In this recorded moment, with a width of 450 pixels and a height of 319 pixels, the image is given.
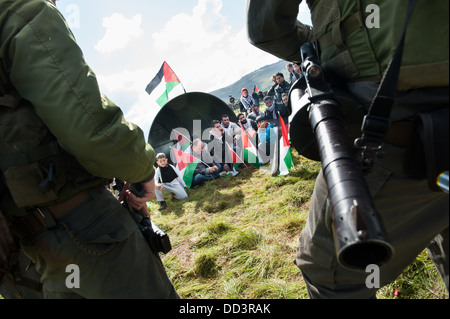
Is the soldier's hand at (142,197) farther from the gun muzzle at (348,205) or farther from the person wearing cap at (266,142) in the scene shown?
the person wearing cap at (266,142)

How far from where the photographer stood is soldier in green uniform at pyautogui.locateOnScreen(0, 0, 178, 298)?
1.38 m

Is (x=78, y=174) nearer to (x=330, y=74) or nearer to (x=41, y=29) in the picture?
(x=41, y=29)

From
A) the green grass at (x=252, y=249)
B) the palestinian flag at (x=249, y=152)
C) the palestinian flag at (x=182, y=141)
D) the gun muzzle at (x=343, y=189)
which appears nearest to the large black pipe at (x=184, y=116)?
the palestinian flag at (x=182, y=141)

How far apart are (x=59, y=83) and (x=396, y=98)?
1.54 metres

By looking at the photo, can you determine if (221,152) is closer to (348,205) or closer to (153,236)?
(153,236)

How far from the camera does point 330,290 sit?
1354 mm

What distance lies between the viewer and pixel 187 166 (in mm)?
9062

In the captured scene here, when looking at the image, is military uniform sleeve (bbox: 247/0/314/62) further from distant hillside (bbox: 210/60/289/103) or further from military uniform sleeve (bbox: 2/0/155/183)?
distant hillside (bbox: 210/60/289/103)

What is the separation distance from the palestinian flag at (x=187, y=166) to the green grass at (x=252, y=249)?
2362 millimetres

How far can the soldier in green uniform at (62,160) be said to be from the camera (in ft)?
4.52

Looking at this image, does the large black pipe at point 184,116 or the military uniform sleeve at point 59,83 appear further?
the large black pipe at point 184,116

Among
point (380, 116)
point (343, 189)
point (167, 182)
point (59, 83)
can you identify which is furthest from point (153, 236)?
point (167, 182)

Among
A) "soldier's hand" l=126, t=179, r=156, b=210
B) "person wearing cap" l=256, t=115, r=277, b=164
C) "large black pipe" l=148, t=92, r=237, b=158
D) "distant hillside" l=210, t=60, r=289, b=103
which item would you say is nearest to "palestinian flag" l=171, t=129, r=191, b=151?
"large black pipe" l=148, t=92, r=237, b=158

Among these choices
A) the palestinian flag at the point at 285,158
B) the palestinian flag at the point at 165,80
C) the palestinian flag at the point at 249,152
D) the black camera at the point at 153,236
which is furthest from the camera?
the palestinian flag at the point at 165,80
